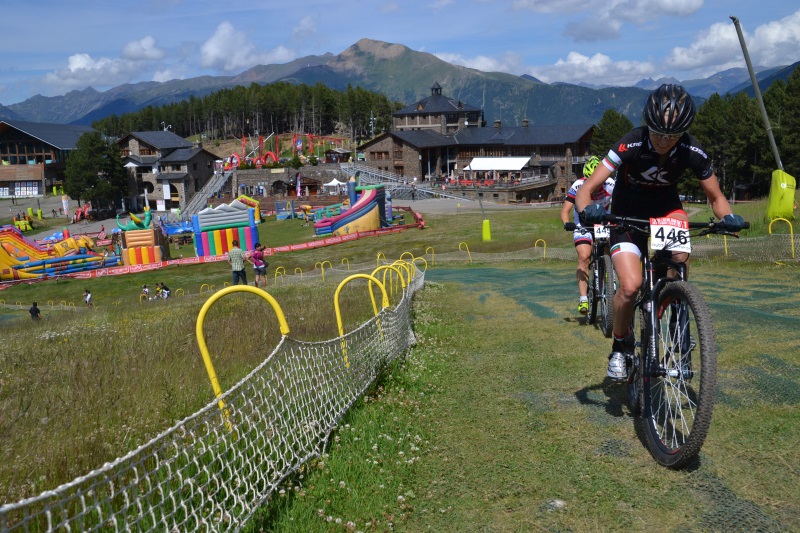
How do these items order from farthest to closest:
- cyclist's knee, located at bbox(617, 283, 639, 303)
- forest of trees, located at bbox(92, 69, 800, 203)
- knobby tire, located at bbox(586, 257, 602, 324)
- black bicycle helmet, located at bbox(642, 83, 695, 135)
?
forest of trees, located at bbox(92, 69, 800, 203) < knobby tire, located at bbox(586, 257, 602, 324) < cyclist's knee, located at bbox(617, 283, 639, 303) < black bicycle helmet, located at bbox(642, 83, 695, 135)

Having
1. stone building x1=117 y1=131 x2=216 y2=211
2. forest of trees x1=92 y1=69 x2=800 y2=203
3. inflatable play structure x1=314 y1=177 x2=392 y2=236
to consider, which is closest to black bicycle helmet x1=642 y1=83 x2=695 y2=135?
inflatable play structure x1=314 y1=177 x2=392 y2=236

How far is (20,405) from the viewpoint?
21.8 ft

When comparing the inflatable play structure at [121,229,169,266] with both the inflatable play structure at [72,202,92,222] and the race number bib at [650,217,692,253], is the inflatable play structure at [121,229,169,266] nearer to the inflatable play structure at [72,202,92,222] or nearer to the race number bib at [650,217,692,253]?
the race number bib at [650,217,692,253]

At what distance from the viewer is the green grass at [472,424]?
4668mm

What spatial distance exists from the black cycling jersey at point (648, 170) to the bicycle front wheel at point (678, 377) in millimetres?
1127

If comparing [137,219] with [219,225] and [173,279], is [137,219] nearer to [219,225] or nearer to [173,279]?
[219,225]

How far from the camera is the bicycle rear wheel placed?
8.94m

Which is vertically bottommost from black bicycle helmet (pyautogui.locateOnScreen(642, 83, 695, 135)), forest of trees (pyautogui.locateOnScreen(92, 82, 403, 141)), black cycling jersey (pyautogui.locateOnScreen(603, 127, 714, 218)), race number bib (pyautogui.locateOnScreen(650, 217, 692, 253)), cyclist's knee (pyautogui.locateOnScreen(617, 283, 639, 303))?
cyclist's knee (pyautogui.locateOnScreen(617, 283, 639, 303))

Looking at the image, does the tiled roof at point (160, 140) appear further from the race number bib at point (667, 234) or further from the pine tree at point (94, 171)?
the race number bib at point (667, 234)

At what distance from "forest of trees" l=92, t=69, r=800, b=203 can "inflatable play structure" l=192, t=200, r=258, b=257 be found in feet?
174

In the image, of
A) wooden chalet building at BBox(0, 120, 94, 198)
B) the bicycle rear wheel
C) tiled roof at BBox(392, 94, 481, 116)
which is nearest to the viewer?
the bicycle rear wheel

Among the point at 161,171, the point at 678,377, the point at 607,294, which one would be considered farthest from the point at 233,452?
the point at 161,171

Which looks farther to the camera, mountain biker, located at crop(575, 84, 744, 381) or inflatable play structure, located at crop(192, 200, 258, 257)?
inflatable play structure, located at crop(192, 200, 258, 257)

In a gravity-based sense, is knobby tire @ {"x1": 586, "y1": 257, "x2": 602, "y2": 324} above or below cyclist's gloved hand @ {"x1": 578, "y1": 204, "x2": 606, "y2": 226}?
below
